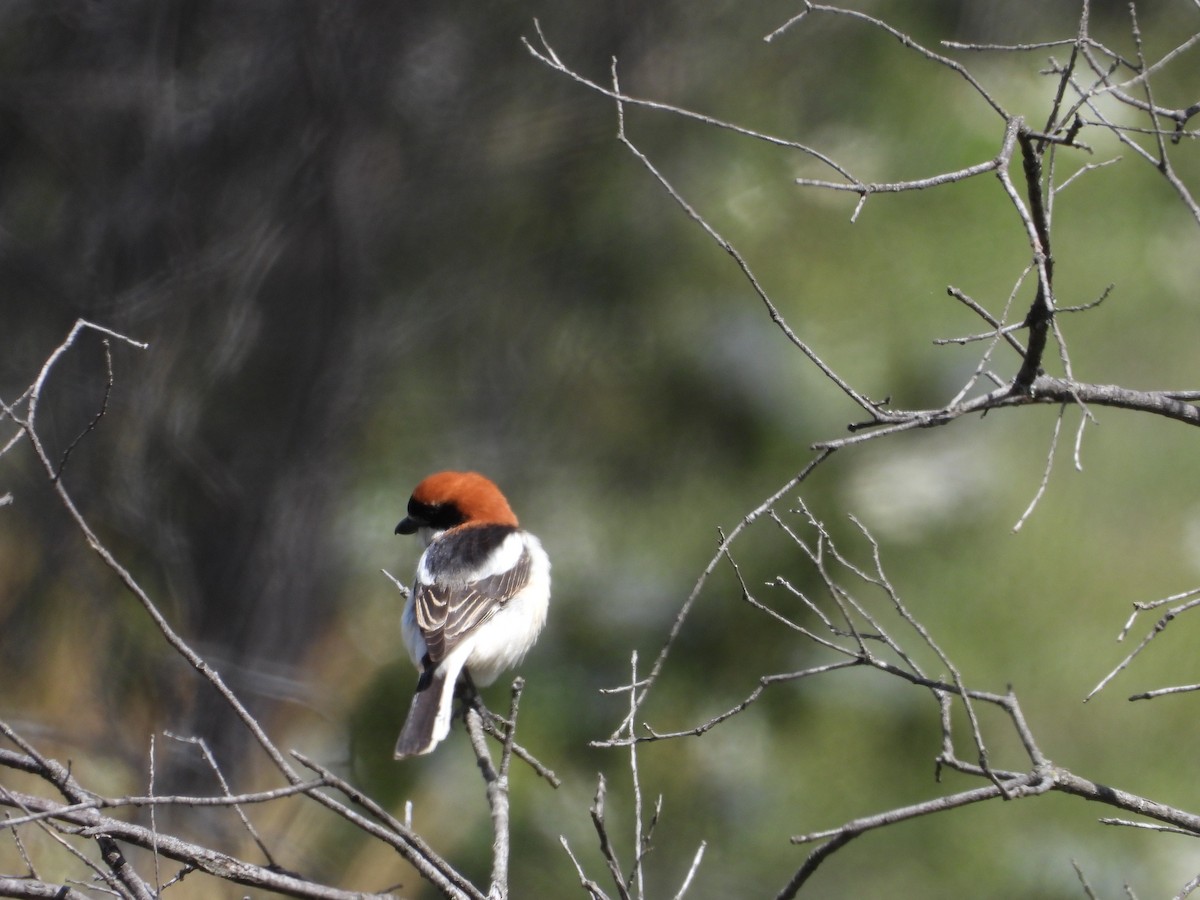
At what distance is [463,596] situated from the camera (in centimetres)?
382

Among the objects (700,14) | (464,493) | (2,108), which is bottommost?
(464,493)

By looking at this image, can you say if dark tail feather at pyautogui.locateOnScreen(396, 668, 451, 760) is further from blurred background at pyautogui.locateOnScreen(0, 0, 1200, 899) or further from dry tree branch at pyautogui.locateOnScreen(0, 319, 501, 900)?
blurred background at pyautogui.locateOnScreen(0, 0, 1200, 899)

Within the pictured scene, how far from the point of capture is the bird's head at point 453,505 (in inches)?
170

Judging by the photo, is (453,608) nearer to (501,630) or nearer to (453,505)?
(501,630)

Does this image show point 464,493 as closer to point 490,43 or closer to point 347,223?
point 347,223

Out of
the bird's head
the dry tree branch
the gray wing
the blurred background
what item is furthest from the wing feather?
the dry tree branch

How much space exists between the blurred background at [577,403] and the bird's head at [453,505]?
123cm

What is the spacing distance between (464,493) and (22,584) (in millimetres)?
2672

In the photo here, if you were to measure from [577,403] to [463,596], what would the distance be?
2134 millimetres

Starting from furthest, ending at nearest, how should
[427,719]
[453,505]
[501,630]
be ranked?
1. [453,505]
2. [501,630]
3. [427,719]

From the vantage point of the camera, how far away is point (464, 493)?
4324 millimetres

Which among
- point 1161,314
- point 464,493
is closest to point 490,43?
point 464,493

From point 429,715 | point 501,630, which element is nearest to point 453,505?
point 501,630

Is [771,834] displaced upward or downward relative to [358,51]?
downward
